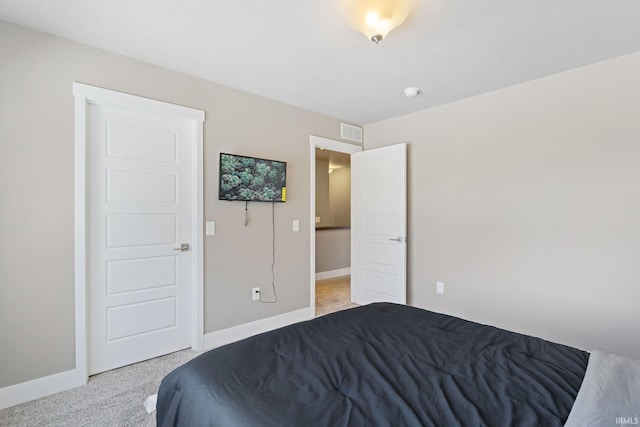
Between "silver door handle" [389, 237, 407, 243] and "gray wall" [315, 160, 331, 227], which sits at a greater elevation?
"gray wall" [315, 160, 331, 227]

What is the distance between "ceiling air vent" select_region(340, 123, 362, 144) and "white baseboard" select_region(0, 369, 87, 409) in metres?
3.44

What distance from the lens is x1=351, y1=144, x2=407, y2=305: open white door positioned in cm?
357

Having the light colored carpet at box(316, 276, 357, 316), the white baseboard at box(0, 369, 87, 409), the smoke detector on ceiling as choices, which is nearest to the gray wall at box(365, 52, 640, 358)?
the smoke detector on ceiling

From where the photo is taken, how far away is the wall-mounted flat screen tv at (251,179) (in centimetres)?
286

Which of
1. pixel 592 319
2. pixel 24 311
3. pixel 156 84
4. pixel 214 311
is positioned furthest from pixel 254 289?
pixel 592 319

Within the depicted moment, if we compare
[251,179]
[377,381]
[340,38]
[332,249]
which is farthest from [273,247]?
[332,249]

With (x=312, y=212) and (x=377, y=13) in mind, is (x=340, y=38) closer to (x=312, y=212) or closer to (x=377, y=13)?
(x=377, y=13)

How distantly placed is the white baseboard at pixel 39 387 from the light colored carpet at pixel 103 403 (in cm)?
4

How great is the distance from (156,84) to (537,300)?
150 inches

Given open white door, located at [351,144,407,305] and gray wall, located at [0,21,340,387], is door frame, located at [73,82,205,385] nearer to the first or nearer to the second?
gray wall, located at [0,21,340,387]

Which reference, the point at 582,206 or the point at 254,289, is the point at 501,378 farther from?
the point at 254,289

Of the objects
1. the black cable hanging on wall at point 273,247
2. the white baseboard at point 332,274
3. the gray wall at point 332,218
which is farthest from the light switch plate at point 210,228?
the white baseboard at point 332,274

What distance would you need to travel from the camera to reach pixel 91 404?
1.96 m

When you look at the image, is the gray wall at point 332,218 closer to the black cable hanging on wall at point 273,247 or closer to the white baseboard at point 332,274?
the white baseboard at point 332,274
